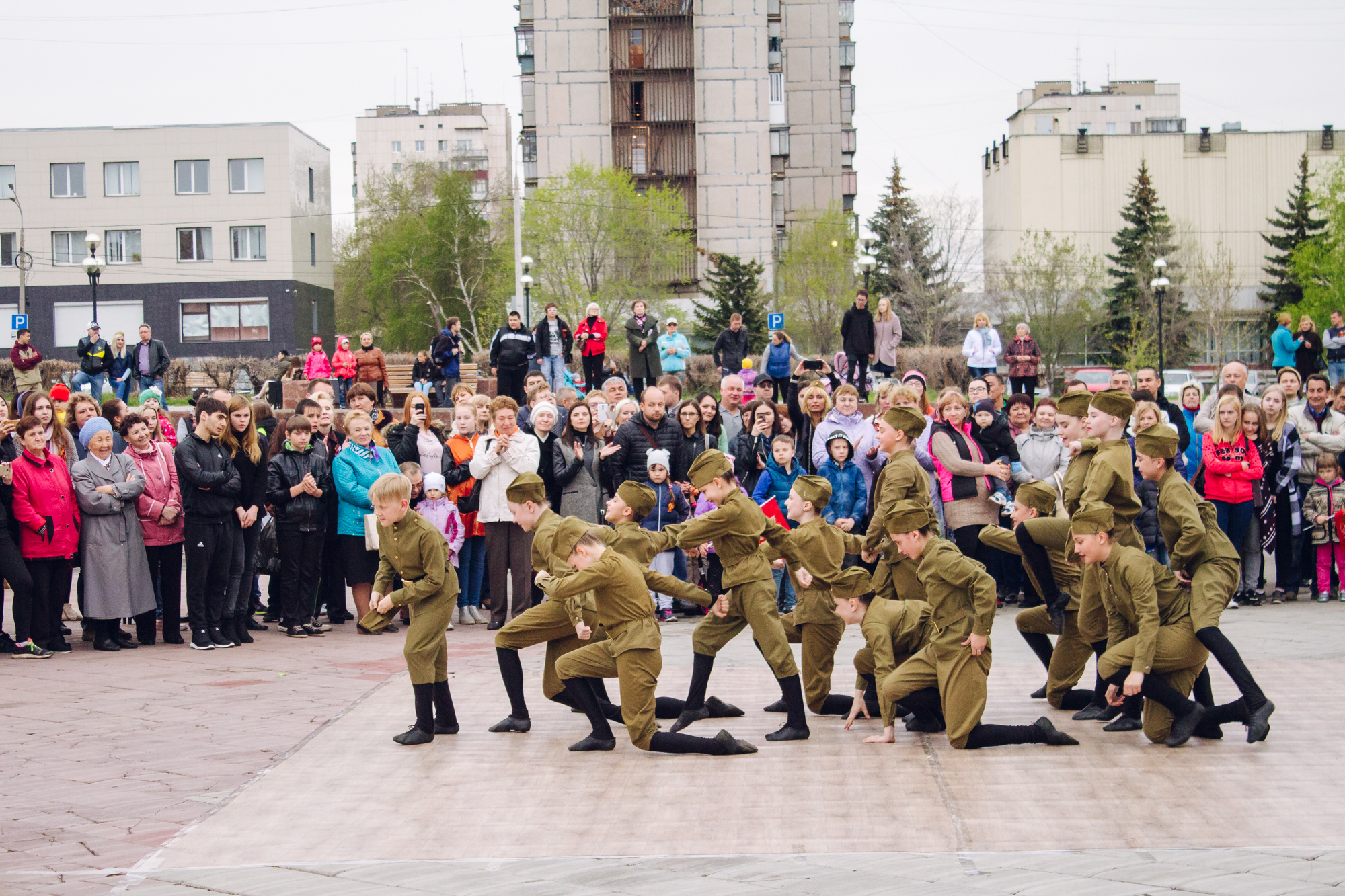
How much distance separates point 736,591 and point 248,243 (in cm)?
5807

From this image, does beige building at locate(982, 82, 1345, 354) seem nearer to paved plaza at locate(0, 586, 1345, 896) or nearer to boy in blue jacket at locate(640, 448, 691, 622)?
boy in blue jacket at locate(640, 448, 691, 622)

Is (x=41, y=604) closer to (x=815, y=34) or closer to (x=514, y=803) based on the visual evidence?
(x=514, y=803)

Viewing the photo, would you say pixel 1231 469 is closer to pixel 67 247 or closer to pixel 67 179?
pixel 67 247

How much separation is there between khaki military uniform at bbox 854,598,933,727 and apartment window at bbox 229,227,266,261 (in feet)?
190

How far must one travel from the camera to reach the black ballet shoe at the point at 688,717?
24.9 ft

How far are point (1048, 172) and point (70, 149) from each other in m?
54.4

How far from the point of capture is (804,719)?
7402 mm

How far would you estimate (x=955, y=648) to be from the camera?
699 centimetres

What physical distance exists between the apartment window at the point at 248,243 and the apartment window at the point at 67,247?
6791 millimetres

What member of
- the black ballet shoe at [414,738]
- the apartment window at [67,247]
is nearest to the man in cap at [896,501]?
the black ballet shoe at [414,738]

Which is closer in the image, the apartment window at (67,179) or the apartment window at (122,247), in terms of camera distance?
the apartment window at (67,179)

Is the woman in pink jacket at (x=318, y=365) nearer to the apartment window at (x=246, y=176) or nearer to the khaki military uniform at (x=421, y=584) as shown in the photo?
the khaki military uniform at (x=421, y=584)

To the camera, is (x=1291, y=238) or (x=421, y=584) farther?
(x=1291, y=238)

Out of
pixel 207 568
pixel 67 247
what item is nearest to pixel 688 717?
pixel 207 568
